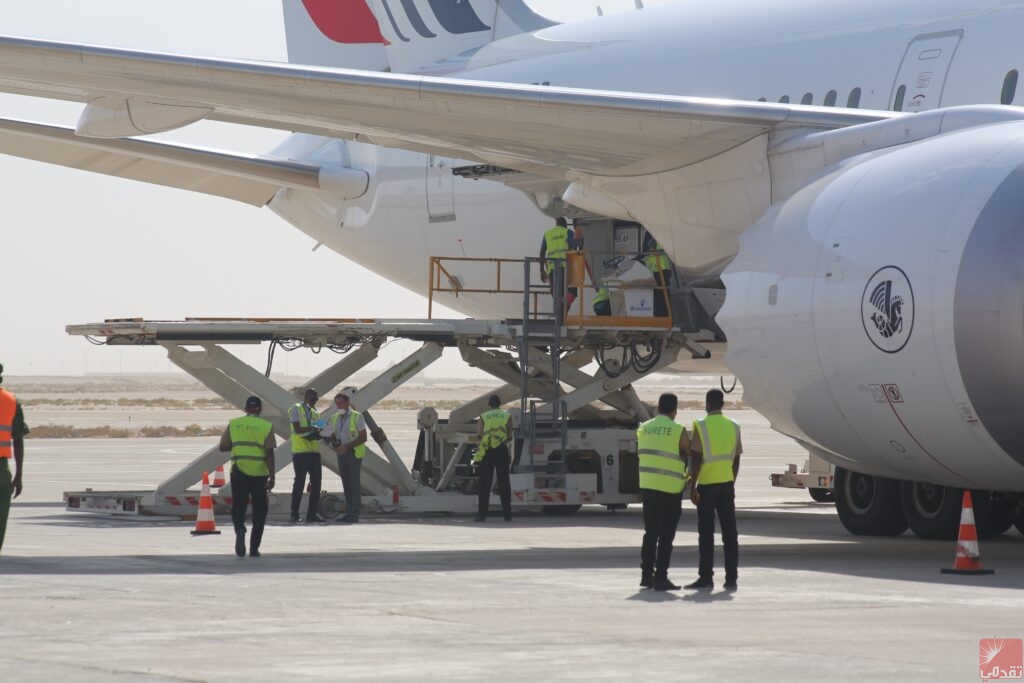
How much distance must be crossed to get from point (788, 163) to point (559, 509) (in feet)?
23.5

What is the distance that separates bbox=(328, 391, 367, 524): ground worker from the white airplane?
3.31 m

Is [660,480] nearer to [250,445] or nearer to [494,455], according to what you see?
[250,445]

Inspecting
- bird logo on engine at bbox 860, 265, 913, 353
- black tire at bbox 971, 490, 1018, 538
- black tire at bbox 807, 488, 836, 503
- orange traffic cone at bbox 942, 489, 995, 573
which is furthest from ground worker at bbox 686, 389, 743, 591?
black tire at bbox 807, 488, 836, 503

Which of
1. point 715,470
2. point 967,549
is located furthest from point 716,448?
point 967,549

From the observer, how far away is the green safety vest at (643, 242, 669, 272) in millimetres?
20172

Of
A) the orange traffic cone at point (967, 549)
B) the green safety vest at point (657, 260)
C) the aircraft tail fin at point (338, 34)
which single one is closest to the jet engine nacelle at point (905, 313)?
the orange traffic cone at point (967, 549)

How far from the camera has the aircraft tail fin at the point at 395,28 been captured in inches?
1036

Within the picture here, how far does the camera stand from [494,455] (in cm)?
1942

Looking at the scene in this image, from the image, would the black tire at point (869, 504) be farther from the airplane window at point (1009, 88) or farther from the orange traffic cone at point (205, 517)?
the orange traffic cone at point (205, 517)

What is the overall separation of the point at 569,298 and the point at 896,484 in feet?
16.3

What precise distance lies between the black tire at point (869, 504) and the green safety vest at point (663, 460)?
528cm

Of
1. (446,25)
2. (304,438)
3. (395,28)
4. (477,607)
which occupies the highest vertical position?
(395,28)

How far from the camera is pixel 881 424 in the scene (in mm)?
13461

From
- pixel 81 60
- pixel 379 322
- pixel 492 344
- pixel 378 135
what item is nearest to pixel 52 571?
pixel 81 60
